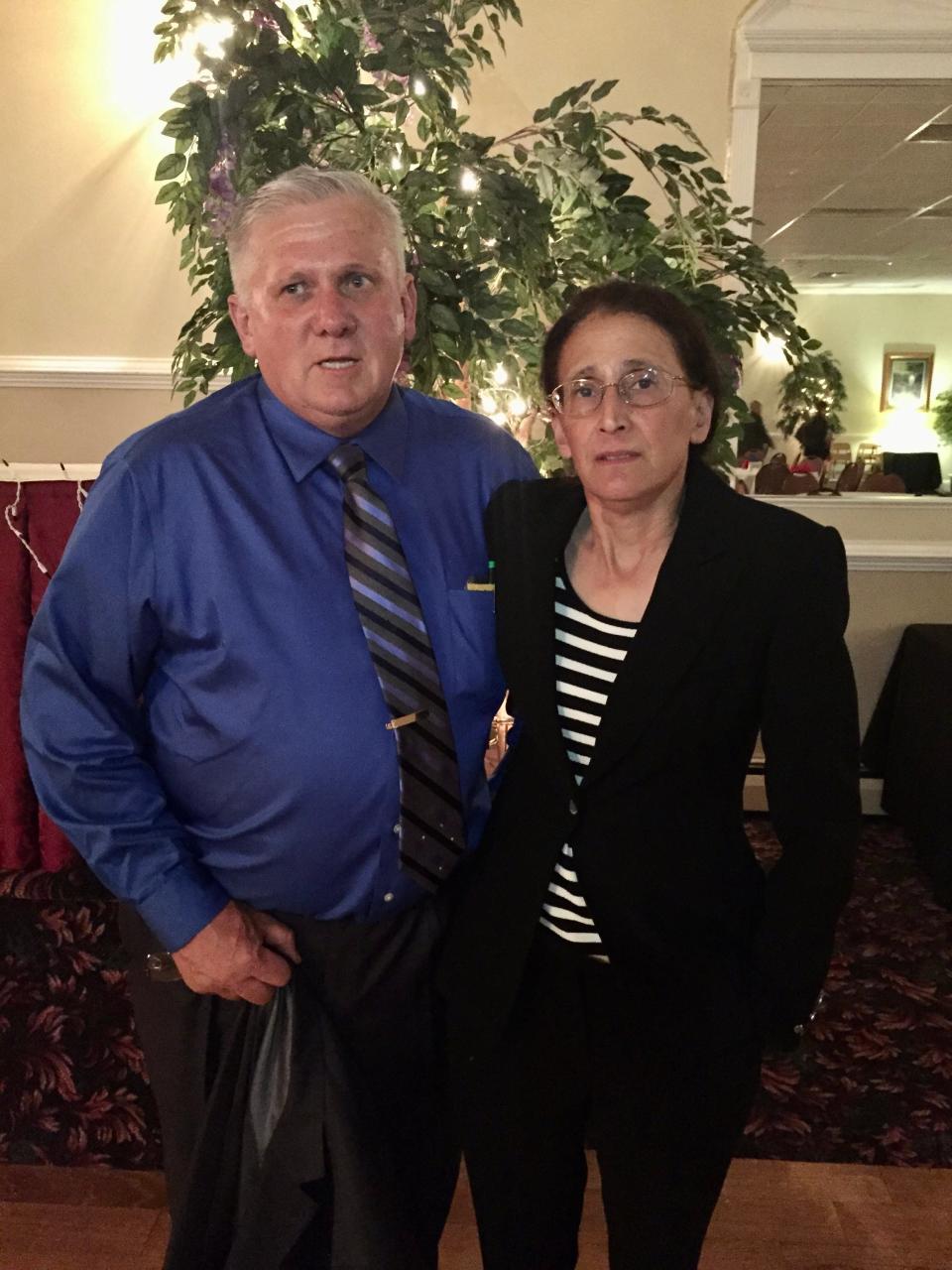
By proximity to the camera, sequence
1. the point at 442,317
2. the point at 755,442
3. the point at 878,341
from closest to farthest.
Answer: the point at 442,317, the point at 755,442, the point at 878,341

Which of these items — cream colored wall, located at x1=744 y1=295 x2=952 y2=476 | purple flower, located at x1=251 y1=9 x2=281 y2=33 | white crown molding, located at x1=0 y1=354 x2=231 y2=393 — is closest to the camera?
purple flower, located at x1=251 y1=9 x2=281 y2=33

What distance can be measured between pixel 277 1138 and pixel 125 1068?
1.03 metres

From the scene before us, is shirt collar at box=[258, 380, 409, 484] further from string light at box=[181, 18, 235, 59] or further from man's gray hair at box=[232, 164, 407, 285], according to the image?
string light at box=[181, 18, 235, 59]

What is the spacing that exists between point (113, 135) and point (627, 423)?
9.87 feet

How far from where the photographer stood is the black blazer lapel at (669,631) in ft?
3.64

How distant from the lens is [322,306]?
48.8 inches

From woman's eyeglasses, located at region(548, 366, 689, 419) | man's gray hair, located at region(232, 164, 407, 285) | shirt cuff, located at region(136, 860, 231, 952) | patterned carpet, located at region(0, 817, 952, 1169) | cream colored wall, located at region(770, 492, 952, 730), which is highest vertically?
man's gray hair, located at region(232, 164, 407, 285)

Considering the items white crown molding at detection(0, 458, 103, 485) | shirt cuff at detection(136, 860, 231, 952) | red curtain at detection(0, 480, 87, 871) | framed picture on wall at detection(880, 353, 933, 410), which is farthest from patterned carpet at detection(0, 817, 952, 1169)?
framed picture on wall at detection(880, 353, 933, 410)

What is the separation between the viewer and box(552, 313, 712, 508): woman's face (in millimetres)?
1161

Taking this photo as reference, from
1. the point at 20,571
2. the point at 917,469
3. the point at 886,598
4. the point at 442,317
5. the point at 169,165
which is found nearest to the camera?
the point at 442,317

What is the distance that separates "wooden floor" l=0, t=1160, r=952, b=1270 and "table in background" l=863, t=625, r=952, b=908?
4.45 feet

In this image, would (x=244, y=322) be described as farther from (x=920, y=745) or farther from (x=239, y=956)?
(x=920, y=745)

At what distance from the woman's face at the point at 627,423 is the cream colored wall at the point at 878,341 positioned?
1498 cm

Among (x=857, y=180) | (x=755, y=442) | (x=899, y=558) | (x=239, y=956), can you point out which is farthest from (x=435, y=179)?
(x=857, y=180)
